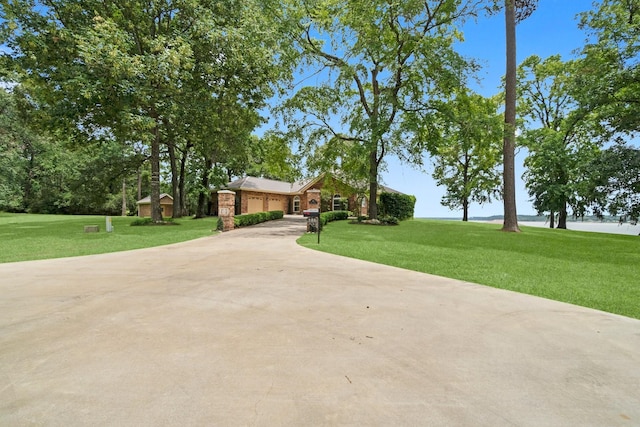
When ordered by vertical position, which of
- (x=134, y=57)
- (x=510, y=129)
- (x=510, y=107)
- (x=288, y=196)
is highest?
(x=134, y=57)

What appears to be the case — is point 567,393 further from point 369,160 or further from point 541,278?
point 369,160

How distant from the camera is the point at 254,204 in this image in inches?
1116

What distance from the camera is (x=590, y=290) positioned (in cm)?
480

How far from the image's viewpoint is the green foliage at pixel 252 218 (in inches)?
593

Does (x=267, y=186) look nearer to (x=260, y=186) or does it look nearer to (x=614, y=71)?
(x=260, y=186)

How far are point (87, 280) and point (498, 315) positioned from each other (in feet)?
20.6

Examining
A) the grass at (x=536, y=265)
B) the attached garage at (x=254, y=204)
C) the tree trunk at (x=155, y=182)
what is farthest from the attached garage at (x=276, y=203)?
the grass at (x=536, y=265)

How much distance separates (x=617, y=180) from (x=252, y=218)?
1897cm

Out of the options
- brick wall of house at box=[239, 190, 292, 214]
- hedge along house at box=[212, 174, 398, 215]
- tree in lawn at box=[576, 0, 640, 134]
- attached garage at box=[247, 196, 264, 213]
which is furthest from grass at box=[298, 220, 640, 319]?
attached garage at box=[247, 196, 264, 213]

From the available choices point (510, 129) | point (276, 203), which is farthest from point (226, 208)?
point (276, 203)

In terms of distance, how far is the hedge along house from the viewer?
2616 cm

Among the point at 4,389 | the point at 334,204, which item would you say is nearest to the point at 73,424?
the point at 4,389

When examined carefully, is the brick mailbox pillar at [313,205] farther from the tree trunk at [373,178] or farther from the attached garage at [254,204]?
the attached garage at [254,204]

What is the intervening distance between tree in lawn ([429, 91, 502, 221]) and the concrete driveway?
1355 centimetres
